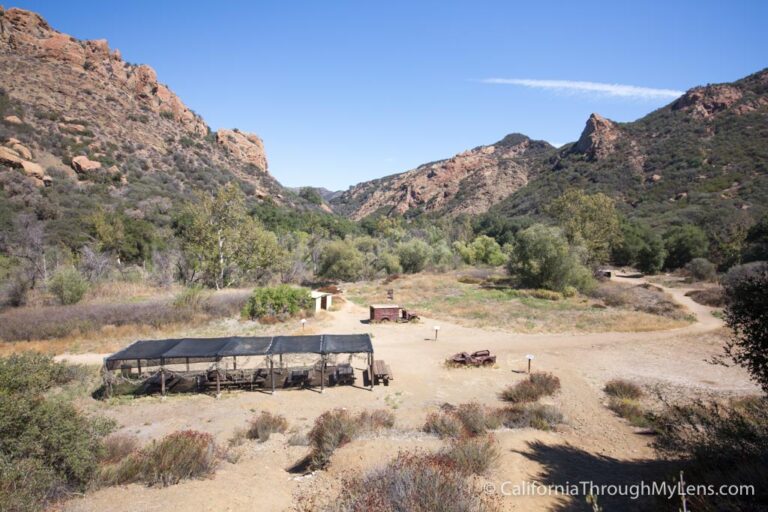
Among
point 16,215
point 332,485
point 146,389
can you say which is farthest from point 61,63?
point 332,485

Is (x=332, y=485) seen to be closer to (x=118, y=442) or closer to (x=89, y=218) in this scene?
(x=118, y=442)

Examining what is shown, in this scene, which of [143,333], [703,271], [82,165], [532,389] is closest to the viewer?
[532,389]

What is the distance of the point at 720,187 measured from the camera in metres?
61.9

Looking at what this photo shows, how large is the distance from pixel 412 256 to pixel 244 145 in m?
72.6

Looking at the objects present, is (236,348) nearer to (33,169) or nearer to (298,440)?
(298,440)

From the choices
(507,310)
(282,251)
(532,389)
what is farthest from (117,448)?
(282,251)

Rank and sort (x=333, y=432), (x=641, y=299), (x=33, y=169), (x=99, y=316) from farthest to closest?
1. (x=33, y=169)
2. (x=641, y=299)
3. (x=99, y=316)
4. (x=333, y=432)

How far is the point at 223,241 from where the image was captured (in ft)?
97.5

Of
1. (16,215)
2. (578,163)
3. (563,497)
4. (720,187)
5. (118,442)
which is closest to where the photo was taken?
(563,497)

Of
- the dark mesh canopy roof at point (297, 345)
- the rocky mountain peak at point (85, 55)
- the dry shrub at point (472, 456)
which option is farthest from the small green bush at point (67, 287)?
the rocky mountain peak at point (85, 55)

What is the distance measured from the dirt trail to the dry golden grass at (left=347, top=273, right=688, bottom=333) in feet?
5.17

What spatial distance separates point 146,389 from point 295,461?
801 centimetres

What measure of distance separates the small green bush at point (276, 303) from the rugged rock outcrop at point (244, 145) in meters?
79.7

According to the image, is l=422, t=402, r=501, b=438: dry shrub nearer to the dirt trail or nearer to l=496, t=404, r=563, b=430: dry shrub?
l=496, t=404, r=563, b=430: dry shrub
